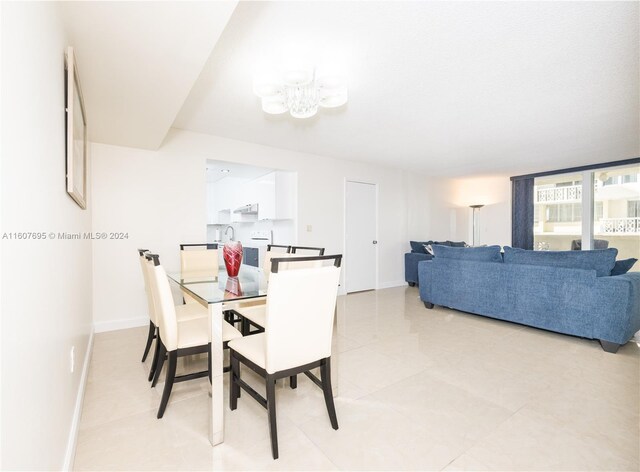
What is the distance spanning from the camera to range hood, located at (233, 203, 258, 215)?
5.41m

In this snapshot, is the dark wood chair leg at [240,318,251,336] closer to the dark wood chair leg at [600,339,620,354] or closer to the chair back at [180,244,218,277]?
the chair back at [180,244,218,277]

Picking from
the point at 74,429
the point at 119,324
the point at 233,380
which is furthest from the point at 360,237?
the point at 74,429

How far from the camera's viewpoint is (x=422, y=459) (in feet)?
4.84

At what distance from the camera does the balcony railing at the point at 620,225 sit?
A: 5.31 metres

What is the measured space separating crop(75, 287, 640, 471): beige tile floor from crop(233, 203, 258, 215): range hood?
3040 millimetres

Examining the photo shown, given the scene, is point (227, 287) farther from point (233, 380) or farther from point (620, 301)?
point (620, 301)

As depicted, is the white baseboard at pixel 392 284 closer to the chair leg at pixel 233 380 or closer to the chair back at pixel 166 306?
the chair leg at pixel 233 380

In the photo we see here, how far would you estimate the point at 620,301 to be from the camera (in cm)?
271

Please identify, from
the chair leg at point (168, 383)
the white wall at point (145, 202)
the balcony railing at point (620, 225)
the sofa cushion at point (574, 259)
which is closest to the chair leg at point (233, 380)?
the chair leg at point (168, 383)

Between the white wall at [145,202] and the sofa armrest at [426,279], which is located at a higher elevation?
the white wall at [145,202]

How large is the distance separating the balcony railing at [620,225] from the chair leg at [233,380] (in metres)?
→ 6.85

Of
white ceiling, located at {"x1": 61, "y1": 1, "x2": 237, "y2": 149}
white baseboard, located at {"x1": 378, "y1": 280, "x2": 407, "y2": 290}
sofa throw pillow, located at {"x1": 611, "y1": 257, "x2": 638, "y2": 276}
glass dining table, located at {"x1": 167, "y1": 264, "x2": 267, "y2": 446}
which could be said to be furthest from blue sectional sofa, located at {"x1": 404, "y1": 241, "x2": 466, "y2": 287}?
white ceiling, located at {"x1": 61, "y1": 1, "x2": 237, "y2": 149}

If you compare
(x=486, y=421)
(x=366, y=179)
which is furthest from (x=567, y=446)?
(x=366, y=179)

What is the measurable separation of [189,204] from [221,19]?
2691 millimetres
